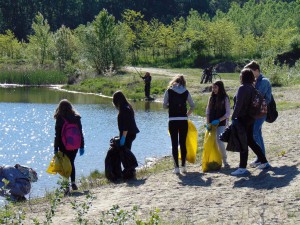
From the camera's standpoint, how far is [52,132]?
2100cm

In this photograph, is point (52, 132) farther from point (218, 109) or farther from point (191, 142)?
point (218, 109)

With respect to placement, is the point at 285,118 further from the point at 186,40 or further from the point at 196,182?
the point at 186,40

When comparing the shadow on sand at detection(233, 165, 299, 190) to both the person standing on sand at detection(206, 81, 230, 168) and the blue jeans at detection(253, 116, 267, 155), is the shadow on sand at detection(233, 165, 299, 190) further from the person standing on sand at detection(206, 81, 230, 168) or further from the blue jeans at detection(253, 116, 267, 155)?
the person standing on sand at detection(206, 81, 230, 168)

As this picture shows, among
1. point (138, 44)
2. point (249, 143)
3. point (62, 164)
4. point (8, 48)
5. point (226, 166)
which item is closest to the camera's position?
point (249, 143)

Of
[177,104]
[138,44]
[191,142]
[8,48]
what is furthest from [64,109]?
[138,44]

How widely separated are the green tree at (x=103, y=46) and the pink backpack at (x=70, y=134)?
1412 inches

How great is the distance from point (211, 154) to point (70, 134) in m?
2.47

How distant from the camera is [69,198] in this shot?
974 centimetres

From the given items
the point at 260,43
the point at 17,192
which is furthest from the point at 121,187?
the point at 260,43

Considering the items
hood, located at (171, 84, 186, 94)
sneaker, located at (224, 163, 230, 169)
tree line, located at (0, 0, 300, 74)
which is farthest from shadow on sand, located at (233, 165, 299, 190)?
tree line, located at (0, 0, 300, 74)

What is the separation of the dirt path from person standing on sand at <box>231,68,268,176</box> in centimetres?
22

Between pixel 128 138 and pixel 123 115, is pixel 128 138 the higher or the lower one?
the lower one

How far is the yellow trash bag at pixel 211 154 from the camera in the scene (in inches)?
419

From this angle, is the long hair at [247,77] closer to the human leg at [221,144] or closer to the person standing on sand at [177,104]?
the person standing on sand at [177,104]
